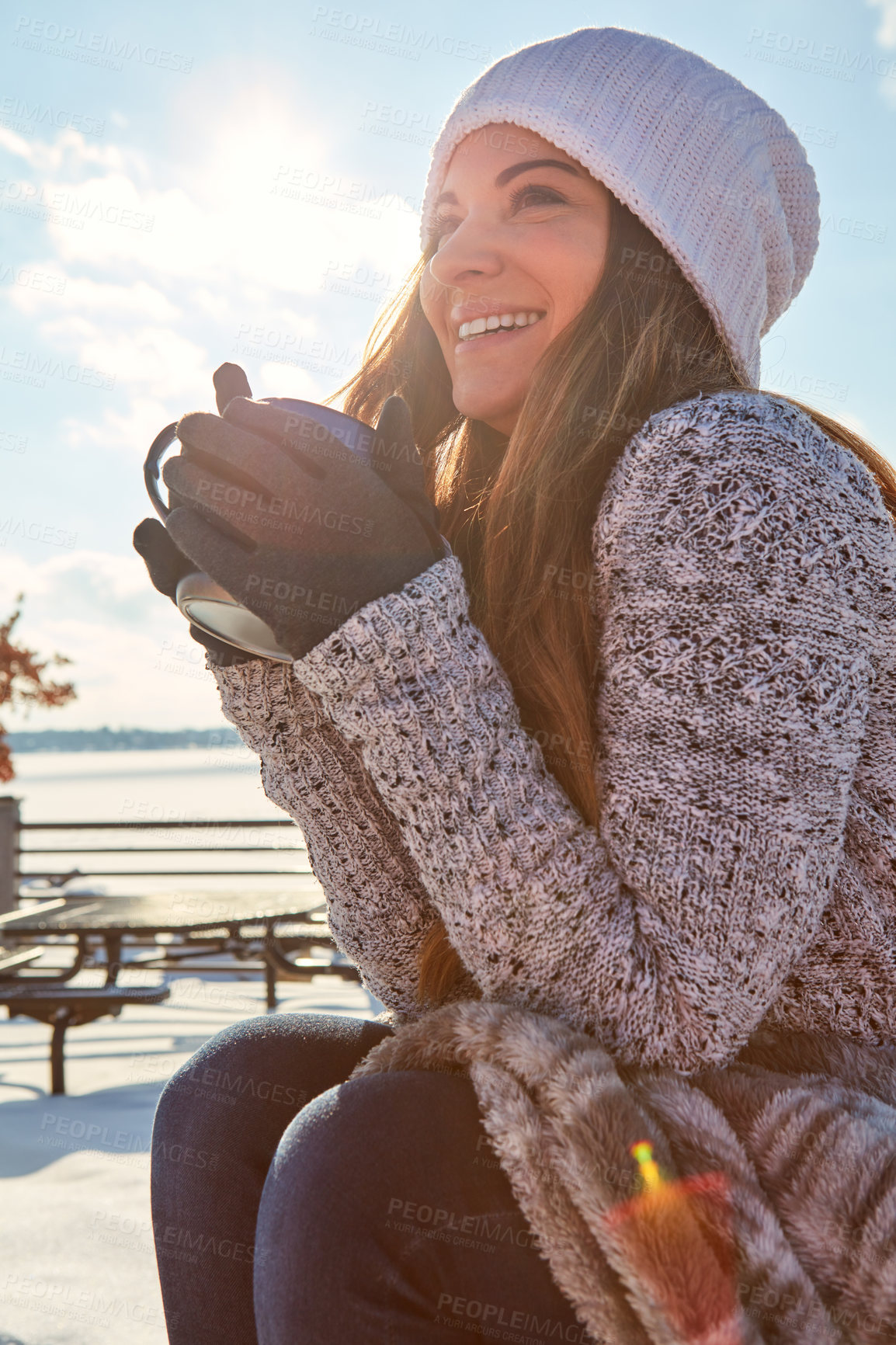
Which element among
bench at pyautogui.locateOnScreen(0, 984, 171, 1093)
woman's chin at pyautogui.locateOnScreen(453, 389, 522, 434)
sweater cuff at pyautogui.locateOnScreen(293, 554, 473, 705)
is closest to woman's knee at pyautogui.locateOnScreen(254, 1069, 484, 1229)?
sweater cuff at pyautogui.locateOnScreen(293, 554, 473, 705)

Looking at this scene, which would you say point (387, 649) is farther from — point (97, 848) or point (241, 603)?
point (97, 848)

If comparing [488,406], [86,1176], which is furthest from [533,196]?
[86,1176]

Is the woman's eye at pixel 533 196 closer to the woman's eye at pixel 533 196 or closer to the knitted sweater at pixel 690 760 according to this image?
the woman's eye at pixel 533 196

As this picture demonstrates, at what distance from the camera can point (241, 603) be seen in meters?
1.08

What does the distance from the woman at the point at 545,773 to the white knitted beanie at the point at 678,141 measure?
1.1 inches

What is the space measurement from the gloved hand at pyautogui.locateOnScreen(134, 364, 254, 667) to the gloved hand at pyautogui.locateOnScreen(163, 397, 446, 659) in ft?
0.52

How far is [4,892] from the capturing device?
653 centimetres

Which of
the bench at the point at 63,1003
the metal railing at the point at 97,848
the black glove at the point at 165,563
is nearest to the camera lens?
the black glove at the point at 165,563

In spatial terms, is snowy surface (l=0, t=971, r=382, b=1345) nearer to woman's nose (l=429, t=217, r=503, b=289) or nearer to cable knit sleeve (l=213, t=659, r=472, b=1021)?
cable knit sleeve (l=213, t=659, r=472, b=1021)

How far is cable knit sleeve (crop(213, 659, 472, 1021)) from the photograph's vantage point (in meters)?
1.26

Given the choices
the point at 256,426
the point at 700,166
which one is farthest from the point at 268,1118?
the point at 700,166

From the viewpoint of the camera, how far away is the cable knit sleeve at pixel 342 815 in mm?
1259

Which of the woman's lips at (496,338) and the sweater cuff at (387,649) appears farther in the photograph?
the woman's lips at (496,338)

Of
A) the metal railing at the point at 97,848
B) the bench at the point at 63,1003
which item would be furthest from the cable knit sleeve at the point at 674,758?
the metal railing at the point at 97,848
